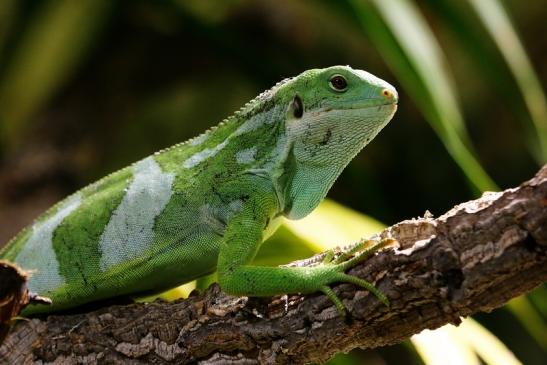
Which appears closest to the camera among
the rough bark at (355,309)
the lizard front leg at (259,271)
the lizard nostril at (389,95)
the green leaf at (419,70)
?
the rough bark at (355,309)

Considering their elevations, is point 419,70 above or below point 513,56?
below

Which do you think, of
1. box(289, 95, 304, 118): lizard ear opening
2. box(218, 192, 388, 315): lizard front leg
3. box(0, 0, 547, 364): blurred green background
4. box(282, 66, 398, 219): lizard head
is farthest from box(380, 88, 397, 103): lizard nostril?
box(0, 0, 547, 364): blurred green background

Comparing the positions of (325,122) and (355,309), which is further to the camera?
(325,122)

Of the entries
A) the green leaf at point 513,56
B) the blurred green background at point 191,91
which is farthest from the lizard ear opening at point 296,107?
the blurred green background at point 191,91

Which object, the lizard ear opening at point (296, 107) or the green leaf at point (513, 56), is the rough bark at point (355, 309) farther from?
the green leaf at point (513, 56)

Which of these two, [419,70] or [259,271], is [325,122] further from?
[419,70]

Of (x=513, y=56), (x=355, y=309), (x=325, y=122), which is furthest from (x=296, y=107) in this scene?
(x=513, y=56)

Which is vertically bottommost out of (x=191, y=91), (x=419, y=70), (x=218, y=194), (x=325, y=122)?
(x=218, y=194)

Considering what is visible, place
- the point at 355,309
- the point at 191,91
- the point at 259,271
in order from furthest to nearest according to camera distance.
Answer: the point at 191,91 → the point at 259,271 → the point at 355,309
